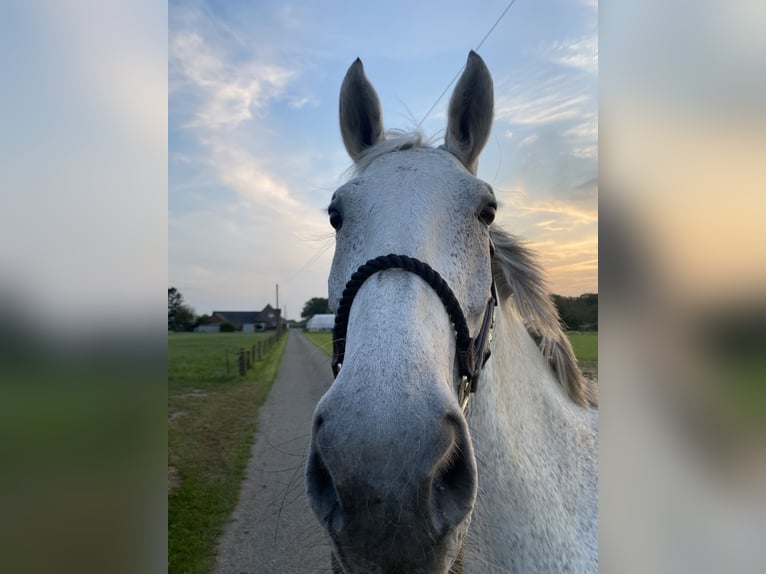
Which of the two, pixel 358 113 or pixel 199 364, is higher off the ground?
pixel 358 113

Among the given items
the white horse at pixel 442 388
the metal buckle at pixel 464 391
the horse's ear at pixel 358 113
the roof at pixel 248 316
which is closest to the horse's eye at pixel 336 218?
the white horse at pixel 442 388

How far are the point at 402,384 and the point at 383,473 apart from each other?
10.2 inches

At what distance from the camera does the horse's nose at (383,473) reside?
4.00 ft

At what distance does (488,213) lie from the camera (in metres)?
2.17

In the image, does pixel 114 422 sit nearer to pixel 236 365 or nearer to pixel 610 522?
pixel 610 522

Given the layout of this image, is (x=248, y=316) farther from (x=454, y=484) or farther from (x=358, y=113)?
(x=454, y=484)

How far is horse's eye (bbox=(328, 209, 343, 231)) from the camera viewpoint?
220 cm

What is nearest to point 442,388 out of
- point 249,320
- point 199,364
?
point 199,364

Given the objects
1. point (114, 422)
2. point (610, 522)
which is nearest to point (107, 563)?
point (114, 422)

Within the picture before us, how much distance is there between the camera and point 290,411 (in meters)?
11.3

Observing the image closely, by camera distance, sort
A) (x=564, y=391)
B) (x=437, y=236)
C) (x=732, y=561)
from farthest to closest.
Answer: (x=564, y=391), (x=437, y=236), (x=732, y=561)

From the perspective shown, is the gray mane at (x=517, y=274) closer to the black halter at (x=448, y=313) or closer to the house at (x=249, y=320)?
the black halter at (x=448, y=313)

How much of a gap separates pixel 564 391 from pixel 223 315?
4625 centimetres

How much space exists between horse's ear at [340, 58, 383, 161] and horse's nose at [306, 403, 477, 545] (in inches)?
76.8
